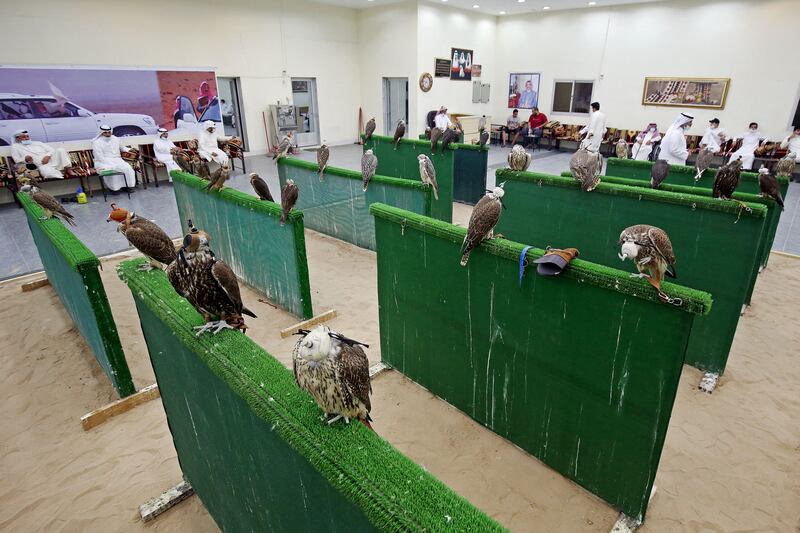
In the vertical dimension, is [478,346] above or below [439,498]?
below

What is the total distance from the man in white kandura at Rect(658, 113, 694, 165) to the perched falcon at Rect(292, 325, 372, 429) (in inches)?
307

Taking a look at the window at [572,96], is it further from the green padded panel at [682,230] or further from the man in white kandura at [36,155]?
the man in white kandura at [36,155]

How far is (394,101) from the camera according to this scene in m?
15.8

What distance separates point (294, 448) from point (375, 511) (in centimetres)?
36

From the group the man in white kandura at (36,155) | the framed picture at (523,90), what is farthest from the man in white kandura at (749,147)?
the man in white kandura at (36,155)

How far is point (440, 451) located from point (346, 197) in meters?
4.25

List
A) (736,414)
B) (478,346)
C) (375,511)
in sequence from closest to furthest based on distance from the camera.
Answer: (375,511)
(478,346)
(736,414)

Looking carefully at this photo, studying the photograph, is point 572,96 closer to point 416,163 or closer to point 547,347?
point 416,163

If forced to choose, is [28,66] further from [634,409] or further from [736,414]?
[736,414]

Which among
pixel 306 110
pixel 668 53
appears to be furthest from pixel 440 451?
pixel 668 53

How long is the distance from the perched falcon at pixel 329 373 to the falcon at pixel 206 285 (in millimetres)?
588

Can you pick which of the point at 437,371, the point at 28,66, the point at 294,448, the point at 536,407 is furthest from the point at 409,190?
the point at 28,66

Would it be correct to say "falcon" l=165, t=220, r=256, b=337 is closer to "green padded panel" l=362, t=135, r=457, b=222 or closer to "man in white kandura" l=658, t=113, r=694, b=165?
"green padded panel" l=362, t=135, r=457, b=222

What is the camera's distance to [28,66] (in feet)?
29.9
